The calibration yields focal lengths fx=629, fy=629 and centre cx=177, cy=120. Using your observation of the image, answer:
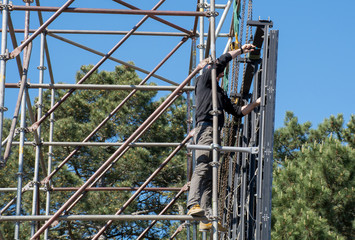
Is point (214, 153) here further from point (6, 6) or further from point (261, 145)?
point (6, 6)

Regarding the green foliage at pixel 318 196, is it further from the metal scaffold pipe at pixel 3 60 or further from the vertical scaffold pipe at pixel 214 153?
the metal scaffold pipe at pixel 3 60

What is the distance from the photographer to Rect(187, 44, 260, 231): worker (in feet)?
20.1

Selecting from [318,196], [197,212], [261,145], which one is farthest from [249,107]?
[318,196]

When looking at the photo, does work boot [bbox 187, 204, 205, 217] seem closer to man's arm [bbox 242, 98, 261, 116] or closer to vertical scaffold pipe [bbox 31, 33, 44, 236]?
man's arm [bbox 242, 98, 261, 116]

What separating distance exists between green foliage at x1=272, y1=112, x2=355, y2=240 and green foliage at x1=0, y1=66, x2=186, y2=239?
15.7 ft

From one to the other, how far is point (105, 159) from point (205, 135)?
43.1 ft

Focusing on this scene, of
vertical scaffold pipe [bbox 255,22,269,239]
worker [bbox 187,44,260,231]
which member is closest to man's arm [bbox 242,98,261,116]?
worker [bbox 187,44,260,231]

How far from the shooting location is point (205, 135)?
247 inches

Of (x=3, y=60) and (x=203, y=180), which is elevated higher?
(x=3, y=60)

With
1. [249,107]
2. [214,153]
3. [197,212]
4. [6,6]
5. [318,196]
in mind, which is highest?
[6,6]

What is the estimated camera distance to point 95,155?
1922 cm

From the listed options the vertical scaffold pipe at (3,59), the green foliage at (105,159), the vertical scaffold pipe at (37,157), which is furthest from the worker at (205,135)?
the green foliage at (105,159)

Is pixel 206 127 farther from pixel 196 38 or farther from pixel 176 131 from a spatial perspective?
pixel 176 131

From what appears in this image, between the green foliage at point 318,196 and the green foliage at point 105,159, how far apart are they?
478cm
